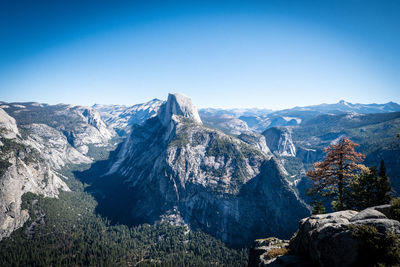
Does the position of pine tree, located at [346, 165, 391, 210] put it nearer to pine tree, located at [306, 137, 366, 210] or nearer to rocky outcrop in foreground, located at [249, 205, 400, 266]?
pine tree, located at [306, 137, 366, 210]

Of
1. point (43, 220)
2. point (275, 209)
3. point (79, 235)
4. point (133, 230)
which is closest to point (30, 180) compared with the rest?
point (43, 220)

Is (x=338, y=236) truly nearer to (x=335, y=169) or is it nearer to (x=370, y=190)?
(x=335, y=169)

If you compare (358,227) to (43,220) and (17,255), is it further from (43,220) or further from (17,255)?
(43,220)

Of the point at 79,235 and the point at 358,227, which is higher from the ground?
the point at 358,227

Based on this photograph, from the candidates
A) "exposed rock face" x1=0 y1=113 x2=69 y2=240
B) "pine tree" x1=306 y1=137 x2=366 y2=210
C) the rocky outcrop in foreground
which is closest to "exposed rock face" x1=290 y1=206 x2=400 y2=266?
the rocky outcrop in foreground


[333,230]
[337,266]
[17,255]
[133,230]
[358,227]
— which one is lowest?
[133,230]

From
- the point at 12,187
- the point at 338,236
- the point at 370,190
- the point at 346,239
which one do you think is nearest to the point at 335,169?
the point at 338,236

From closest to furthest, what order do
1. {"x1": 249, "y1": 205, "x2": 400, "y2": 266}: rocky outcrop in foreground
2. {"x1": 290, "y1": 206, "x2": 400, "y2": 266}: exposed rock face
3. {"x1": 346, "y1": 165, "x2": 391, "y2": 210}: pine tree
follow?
{"x1": 249, "y1": 205, "x2": 400, "y2": 266}: rocky outcrop in foreground < {"x1": 290, "y1": 206, "x2": 400, "y2": 266}: exposed rock face < {"x1": 346, "y1": 165, "x2": 391, "y2": 210}: pine tree

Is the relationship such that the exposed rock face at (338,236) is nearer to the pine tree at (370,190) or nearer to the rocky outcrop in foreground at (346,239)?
the rocky outcrop in foreground at (346,239)
